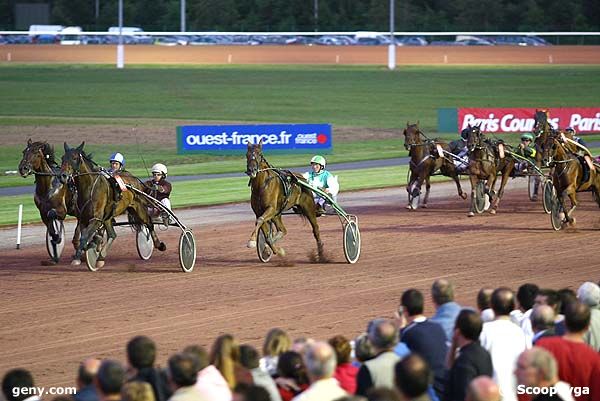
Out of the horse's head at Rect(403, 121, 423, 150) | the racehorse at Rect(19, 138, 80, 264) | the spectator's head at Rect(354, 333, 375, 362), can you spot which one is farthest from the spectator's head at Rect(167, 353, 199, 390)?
the horse's head at Rect(403, 121, 423, 150)

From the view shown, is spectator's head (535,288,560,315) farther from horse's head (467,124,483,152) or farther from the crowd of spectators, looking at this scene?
horse's head (467,124,483,152)

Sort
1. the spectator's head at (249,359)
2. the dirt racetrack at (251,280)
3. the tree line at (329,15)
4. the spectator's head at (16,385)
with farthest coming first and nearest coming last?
the tree line at (329,15)
the dirt racetrack at (251,280)
the spectator's head at (249,359)
the spectator's head at (16,385)

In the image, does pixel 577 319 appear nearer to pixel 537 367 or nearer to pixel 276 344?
pixel 537 367

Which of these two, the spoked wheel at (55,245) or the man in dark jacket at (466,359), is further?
the spoked wheel at (55,245)

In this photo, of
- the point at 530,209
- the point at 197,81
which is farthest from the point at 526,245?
the point at 197,81

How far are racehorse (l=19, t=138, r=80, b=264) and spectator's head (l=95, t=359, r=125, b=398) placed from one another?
42.1 feet

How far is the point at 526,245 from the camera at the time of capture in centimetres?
2272

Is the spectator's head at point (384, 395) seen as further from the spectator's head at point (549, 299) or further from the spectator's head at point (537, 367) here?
the spectator's head at point (549, 299)

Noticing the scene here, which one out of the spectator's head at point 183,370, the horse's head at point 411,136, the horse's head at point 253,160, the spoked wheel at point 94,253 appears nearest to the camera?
the spectator's head at point 183,370

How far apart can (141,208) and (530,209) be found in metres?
11.3

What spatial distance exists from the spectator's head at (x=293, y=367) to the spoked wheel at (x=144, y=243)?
1283cm

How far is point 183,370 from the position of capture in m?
7.66

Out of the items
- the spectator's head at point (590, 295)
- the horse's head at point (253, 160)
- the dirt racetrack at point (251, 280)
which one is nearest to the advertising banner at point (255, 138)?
the dirt racetrack at point (251, 280)

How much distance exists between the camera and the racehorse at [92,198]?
19578 mm
